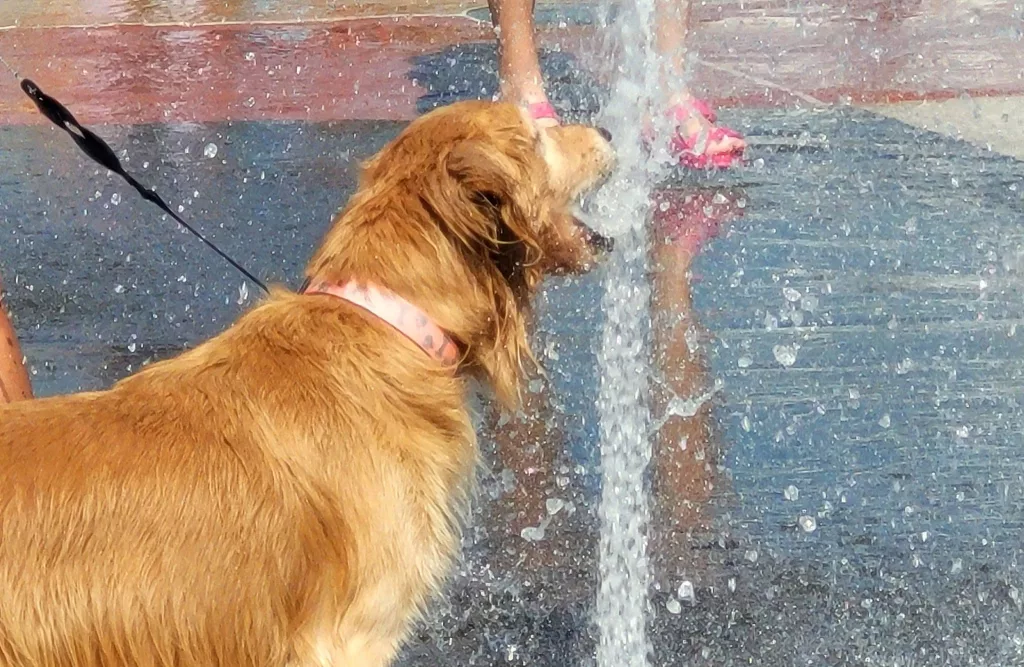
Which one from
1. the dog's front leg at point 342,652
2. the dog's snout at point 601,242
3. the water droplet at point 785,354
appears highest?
the dog's snout at point 601,242

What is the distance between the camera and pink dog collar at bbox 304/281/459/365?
9.94 feet

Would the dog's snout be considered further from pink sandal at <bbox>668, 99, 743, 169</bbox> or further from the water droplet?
pink sandal at <bbox>668, 99, 743, 169</bbox>

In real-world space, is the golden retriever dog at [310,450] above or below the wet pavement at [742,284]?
above

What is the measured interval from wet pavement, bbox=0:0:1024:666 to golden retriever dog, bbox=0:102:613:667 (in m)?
0.94

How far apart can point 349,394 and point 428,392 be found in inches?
7.4

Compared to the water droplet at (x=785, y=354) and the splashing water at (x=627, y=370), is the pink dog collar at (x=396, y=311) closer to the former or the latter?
the splashing water at (x=627, y=370)

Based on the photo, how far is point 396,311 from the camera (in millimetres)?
3035

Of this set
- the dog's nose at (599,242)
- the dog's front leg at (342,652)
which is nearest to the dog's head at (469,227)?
the dog's nose at (599,242)

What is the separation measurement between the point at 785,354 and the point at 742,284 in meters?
0.60

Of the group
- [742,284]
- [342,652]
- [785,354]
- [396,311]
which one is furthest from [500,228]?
[742,284]

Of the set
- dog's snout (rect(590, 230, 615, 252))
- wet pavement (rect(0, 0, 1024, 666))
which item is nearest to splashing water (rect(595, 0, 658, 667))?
wet pavement (rect(0, 0, 1024, 666))

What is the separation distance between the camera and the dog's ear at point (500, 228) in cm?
298

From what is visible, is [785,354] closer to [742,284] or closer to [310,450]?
[742,284]

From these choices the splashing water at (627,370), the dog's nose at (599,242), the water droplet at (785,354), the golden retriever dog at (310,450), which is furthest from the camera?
the water droplet at (785,354)
